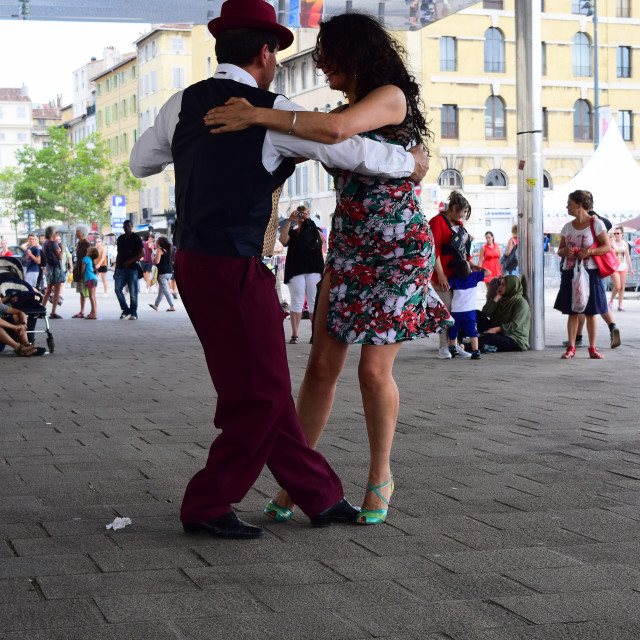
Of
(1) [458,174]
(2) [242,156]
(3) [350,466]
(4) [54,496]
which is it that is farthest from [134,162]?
(1) [458,174]

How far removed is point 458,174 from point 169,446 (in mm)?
46666

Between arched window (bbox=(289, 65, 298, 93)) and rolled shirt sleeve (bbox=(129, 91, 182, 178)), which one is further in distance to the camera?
arched window (bbox=(289, 65, 298, 93))

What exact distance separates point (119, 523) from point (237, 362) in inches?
35.0

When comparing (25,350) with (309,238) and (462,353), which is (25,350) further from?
(462,353)

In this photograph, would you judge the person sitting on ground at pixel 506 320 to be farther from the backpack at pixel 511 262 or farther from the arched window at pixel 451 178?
the arched window at pixel 451 178

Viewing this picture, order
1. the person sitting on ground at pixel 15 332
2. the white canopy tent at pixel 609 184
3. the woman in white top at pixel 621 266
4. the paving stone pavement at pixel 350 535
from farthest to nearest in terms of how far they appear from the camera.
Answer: the white canopy tent at pixel 609 184, the woman in white top at pixel 621 266, the person sitting on ground at pixel 15 332, the paving stone pavement at pixel 350 535

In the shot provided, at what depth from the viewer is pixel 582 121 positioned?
5381 centimetres

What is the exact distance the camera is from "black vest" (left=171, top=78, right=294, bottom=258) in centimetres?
388

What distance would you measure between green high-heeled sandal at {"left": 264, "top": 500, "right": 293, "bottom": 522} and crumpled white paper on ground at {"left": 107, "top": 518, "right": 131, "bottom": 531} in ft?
1.80

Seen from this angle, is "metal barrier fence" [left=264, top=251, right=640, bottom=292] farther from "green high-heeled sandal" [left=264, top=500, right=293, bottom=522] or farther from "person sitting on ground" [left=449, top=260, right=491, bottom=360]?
"green high-heeled sandal" [left=264, top=500, right=293, bottom=522]

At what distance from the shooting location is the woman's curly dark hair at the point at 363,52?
4.31 metres

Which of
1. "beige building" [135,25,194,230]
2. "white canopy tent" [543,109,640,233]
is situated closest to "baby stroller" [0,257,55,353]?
"white canopy tent" [543,109,640,233]

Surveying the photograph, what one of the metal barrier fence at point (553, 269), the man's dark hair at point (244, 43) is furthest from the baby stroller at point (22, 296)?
the metal barrier fence at point (553, 269)

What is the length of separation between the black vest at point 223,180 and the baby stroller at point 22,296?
9710mm
